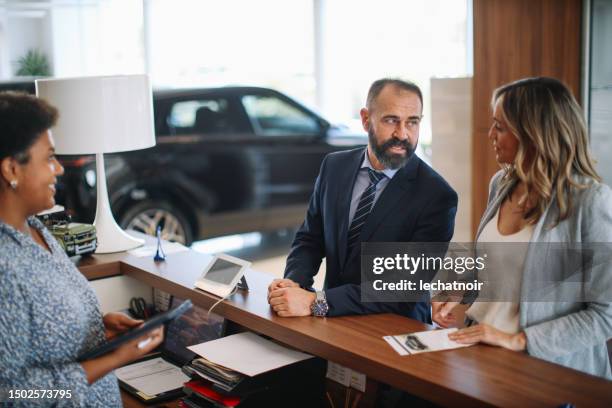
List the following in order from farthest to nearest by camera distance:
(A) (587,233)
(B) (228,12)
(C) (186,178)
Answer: (B) (228,12) → (C) (186,178) → (A) (587,233)

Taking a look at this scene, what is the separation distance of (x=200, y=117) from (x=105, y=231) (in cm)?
256

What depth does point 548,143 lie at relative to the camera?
2.04 m

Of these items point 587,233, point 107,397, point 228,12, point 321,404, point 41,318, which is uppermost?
point 228,12

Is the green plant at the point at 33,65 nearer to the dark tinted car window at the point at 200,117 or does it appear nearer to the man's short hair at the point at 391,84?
the dark tinted car window at the point at 200,117

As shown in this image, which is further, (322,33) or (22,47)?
(22,47)

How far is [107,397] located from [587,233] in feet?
4.32

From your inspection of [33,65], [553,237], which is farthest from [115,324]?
[33,65]

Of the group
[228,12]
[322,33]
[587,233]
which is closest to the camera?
[587,233]

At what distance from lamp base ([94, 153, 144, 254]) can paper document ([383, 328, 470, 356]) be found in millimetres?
1644

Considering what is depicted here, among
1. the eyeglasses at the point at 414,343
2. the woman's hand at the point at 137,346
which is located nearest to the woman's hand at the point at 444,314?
the eyeglasses at the point at 414,343

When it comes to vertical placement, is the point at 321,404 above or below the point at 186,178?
below

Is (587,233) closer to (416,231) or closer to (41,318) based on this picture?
(416,231)

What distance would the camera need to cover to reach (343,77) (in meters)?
9.56

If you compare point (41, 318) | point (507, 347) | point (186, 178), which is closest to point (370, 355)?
point (507, 347)
